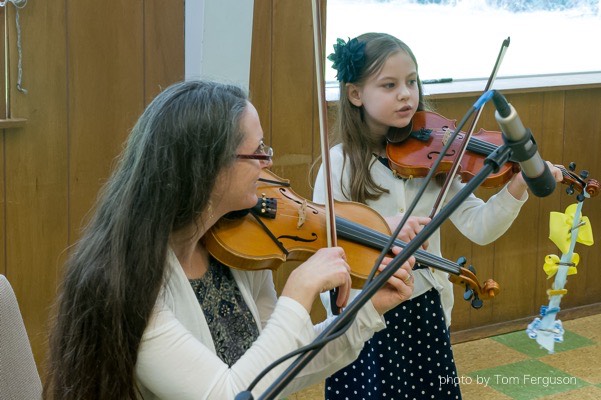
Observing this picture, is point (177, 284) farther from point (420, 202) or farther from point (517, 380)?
point (517, 380)

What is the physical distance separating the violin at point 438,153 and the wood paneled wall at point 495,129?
76 cm

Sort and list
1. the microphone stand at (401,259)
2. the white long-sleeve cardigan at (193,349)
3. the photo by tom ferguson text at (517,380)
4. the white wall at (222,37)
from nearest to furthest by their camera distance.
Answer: the microphone stand at (401,259) → the white long-sleeve cardigan at (193,349) → the white wall at (222,37) → the photo by tom ferguson text at (517,380)

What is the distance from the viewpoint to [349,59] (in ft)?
6.94

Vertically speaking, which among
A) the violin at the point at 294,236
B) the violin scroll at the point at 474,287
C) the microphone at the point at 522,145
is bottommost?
the violin scroll at the point at 474,287

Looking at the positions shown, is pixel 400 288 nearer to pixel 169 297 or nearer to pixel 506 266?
pixel 169 297

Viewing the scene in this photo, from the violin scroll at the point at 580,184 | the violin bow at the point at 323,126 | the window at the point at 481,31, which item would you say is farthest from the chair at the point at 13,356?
the window at the point at 481,31

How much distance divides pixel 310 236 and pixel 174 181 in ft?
1.26

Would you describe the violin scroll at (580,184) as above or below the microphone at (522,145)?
below

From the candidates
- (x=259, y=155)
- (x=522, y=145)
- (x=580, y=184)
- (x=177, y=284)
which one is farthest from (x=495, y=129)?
(x=522, y=145)

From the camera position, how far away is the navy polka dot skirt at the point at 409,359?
6.77ft

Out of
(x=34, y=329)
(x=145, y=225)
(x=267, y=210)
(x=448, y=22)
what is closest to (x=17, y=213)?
(x=34, y=329)

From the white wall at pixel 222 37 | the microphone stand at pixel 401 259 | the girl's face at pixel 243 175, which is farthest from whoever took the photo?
the white wall at pixel 222 37

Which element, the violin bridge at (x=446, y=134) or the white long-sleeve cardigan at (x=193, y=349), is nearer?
the white long-sleeve cardigan at (x=193, y=349)

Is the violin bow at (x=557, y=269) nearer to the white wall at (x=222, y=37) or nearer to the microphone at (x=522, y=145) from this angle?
the microphone at (x=522, y=145)
